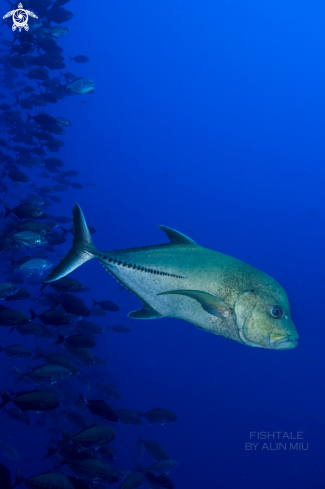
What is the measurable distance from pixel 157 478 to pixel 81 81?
374 inches

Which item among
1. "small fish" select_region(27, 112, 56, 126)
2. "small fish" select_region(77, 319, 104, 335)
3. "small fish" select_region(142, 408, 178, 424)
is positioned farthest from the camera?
"small fish" select_region(27, 112, 56, 126)

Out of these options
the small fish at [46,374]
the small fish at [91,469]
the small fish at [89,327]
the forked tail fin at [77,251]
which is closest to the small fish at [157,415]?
the small fish at [89,327]

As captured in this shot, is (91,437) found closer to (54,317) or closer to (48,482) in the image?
(48,482)

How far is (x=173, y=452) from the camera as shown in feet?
→ 67.9

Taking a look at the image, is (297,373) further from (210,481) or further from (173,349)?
(210,481)

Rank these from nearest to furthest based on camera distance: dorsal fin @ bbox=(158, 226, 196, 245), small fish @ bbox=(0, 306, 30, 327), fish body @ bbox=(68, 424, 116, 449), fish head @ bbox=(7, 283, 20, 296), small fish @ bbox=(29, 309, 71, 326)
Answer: dorsal fin @ bbox=(158, 226, 196, 245), fish body @ bbox=(68, 424, 116, 449), small fish @ bbox=(0, 306, 30, 327), small fish @ bbox=(29, 309, 71, 326), fish head @ bbox=(7, 283, 20, 296)

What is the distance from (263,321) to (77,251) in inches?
47.8

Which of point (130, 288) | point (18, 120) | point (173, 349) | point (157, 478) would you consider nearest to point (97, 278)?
point (173, 349)

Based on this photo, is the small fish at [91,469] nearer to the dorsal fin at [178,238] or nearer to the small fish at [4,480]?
the small fish at [4,480]

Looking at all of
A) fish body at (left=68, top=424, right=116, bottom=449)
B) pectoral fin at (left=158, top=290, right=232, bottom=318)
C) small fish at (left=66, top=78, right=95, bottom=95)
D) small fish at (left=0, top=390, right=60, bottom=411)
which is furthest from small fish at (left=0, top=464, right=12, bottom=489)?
small fish at (left=66, top=78, right=95, bottom=95)

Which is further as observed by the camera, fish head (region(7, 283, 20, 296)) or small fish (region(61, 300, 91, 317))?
fish head (region(7, 283, 20, 296))

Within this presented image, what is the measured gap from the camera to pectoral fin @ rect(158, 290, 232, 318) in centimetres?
171

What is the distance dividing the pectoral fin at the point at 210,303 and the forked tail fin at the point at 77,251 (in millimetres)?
665

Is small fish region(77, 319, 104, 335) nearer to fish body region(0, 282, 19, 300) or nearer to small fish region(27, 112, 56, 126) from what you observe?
fish body region(0, 282, 19, 300)
